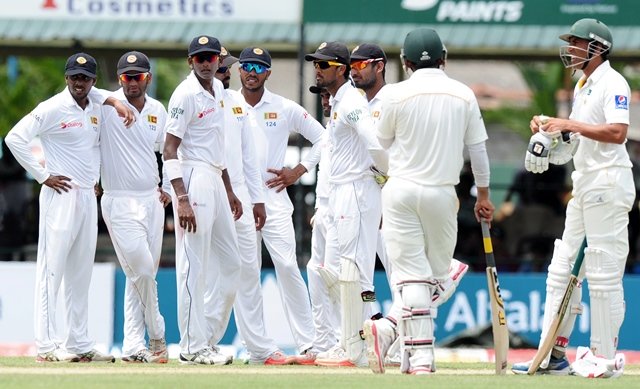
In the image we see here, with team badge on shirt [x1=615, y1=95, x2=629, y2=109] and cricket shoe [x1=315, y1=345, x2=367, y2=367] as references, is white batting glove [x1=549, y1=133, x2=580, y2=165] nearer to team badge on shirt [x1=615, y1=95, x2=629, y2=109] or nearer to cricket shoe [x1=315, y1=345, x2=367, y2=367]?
team badge on shirt [x1=615, y1=95, x2=629, y2=109]

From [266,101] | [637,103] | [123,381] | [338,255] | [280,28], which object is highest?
[637,103]

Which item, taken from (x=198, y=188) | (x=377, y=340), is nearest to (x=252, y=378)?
(x=377, y=340)

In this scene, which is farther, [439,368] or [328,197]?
[328,197]

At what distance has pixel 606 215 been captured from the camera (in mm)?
10305

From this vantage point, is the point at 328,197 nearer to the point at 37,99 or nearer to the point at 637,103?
the point at 37,99

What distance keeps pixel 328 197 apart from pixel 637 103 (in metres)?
36.7

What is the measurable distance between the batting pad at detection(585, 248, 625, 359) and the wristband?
112 inches

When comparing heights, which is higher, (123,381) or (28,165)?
(28,165)

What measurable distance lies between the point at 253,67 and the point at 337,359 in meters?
2.44

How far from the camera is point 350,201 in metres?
11.6

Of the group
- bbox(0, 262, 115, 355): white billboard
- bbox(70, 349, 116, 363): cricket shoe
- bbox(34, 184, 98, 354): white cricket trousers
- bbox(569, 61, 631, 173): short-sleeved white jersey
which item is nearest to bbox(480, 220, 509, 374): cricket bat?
bbox(569, 61, 631, 173): short-sleeved white jersey

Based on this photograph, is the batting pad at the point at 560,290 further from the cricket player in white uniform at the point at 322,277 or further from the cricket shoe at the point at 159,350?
the cricket shoe at the point at 159,350

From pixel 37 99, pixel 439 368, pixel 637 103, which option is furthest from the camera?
pixel 637 103

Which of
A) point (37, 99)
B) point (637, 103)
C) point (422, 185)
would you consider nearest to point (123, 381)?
point (422, 185)
